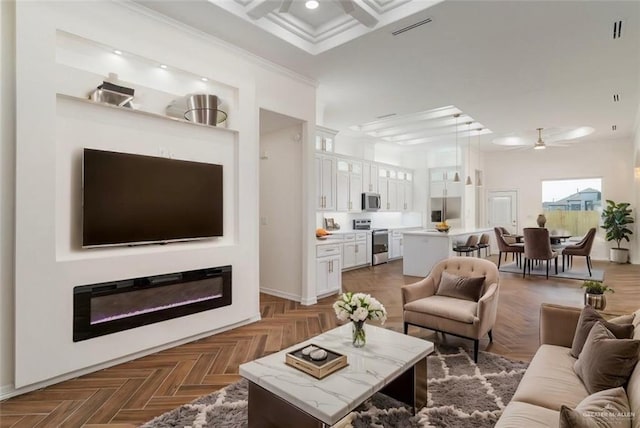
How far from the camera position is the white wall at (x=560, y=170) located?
8625 millimetres

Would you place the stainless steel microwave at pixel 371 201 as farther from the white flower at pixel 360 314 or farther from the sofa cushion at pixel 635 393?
the sofa cushion at pixel 635 393

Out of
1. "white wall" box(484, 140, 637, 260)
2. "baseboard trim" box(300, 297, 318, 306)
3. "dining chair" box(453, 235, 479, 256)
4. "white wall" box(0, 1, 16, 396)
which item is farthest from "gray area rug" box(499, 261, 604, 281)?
"white wall" box(0, 1, 16, 396)

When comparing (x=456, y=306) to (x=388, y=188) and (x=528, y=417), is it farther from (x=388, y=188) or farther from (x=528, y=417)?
(x=388, y=188)

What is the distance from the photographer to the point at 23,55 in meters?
2.41

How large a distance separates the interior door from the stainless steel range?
14.4ft

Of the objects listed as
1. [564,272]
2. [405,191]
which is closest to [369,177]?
[405,191]

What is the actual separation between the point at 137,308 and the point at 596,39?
214 inches

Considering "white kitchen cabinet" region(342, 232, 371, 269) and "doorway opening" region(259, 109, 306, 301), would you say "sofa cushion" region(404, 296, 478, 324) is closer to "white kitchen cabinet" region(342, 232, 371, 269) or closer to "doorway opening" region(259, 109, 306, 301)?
"doorway opening" region(259, 109, 306, 301)

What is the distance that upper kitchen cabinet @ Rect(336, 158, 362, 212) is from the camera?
23.7 ft

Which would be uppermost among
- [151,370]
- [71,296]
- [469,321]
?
[71,296]

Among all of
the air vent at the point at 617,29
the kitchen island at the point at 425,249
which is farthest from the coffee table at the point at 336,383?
the kitchen island at the point at 425,249

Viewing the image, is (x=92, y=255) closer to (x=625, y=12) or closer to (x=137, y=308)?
(x=137, y=308)

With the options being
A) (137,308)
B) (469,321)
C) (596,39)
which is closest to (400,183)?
(596,39)

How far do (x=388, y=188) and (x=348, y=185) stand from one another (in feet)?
6.38
